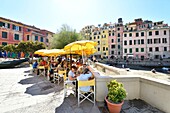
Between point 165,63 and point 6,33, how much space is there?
44.2 m

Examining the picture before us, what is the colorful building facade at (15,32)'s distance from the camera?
27481mm

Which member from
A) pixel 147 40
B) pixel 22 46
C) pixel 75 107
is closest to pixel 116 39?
pixel 147 40

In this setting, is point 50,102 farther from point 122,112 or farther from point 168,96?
point 168,96

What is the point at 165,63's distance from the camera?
116ft

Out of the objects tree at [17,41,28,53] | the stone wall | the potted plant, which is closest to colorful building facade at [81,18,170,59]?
tree at [17,41,28,53]

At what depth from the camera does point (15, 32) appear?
100ft

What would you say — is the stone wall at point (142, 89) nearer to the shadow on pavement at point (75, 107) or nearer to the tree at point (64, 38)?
the shadow on pavement at point (75, 107)

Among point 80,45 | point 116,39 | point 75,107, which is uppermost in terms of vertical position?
point 116,39

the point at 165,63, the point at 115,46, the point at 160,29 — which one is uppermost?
the point at 160,29

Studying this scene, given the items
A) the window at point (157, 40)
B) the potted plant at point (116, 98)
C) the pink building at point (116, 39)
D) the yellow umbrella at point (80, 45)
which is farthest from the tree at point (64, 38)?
the window at point (157, 40)

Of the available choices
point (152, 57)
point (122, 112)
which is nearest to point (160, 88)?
point (122, 112)

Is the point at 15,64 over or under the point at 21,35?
under

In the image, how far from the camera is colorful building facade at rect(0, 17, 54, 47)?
27481mm

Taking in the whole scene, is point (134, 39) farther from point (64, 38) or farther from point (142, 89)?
point (142, 89)
